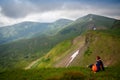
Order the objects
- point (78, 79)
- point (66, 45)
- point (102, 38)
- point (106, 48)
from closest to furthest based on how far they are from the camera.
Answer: point (78, 79), point (106, 48), point (102, 38), point (66, 45)

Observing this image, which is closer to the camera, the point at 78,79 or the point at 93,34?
the point at 78,79

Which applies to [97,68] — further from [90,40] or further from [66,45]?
[66,45]

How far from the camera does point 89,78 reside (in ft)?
93.5

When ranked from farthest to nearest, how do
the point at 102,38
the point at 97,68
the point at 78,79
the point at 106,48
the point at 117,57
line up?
1. the point at 102,38
2. the point at 106,48
3. the point at 117,57
4. the point at 97,68
5. the point at 78,79

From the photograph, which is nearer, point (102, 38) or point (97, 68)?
point (97, 68)

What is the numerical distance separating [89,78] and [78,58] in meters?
75.9

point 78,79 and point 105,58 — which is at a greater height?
point 78,79

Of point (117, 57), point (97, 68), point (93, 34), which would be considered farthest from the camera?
point (93, 34)

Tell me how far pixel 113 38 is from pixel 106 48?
9604 millimetres

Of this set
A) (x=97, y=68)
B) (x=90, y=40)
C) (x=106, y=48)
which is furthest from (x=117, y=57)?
(x=97, y=68)

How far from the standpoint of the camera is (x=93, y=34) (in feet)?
399

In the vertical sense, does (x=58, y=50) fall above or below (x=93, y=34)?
below

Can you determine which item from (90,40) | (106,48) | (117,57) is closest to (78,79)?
(117,57)

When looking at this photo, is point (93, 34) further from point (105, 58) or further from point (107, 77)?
point (107, 77)
